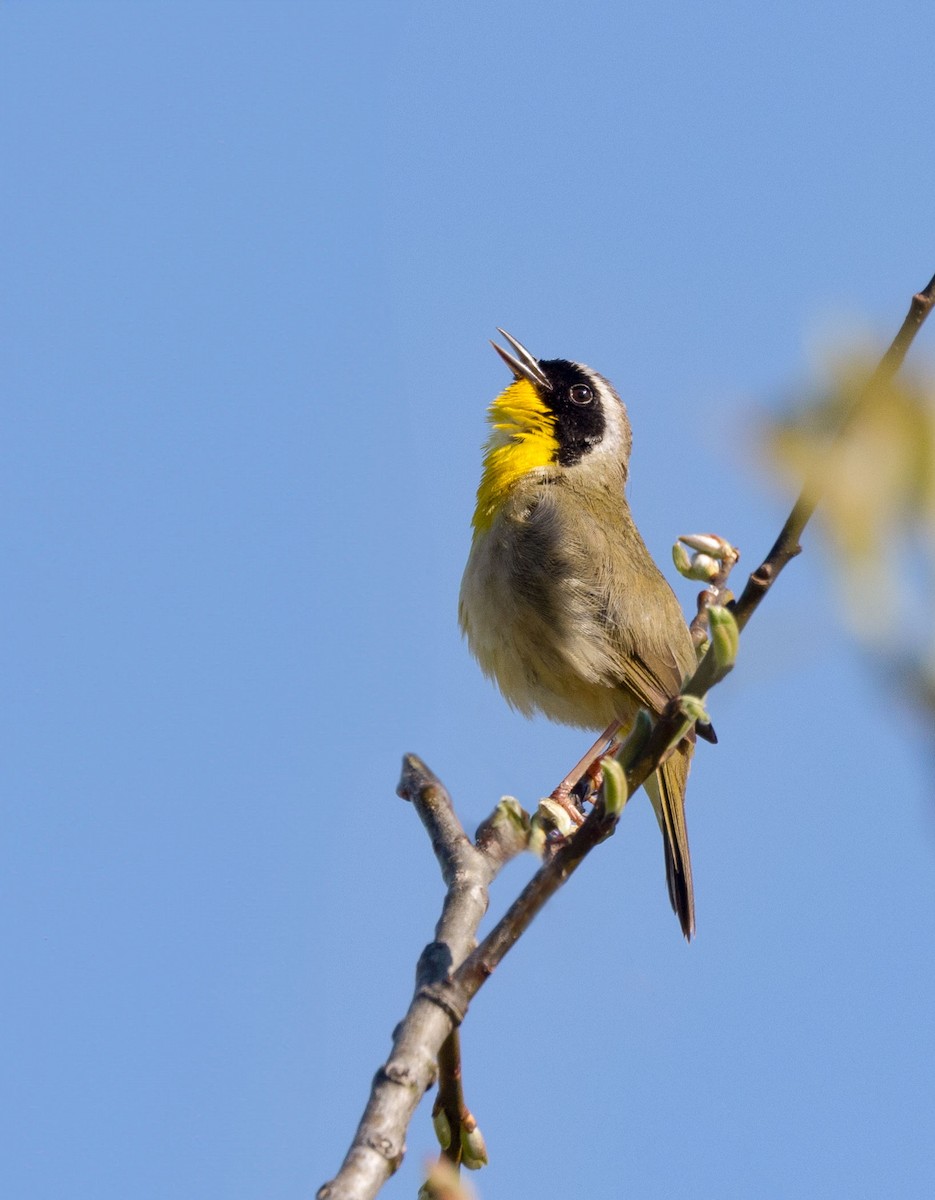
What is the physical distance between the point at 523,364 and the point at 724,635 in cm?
544

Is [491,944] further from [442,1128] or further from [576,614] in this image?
[576,614]

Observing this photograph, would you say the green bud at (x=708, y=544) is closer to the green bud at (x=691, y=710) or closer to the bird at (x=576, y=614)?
the green bud at (x=691, y=710)

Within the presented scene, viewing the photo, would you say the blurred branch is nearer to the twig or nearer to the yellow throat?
the twig

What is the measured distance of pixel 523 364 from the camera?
22.6ft

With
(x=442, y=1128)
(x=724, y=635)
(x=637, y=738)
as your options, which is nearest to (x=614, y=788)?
(x=637, y=738)

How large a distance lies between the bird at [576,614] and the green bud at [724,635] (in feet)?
11.1

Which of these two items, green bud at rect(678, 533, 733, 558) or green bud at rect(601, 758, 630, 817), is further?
green bud at rect(678, 533, 733, 558)

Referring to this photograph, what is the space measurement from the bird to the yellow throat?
0.04ft

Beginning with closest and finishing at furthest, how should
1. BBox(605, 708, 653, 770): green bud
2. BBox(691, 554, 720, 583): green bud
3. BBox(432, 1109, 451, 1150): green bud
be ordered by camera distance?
BBox(605, 708, 653, 770): green bud < BBox(432, 1109, 451, 1150): green bud < BBox(691, 554, 720, 583): green bud

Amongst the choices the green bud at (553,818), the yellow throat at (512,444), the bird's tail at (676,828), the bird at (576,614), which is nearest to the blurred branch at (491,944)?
the green bud at (553,818)

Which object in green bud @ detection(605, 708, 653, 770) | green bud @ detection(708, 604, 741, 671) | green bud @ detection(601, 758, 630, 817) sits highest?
green bud @ detection(708, 604, 741, 671)

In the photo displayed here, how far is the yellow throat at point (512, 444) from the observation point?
616cm

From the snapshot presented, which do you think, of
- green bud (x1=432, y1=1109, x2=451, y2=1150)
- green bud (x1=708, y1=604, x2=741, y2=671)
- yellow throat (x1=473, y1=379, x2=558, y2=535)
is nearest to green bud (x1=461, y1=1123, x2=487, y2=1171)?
green bud (x1=432, y1=1109, x2=451, y2=1150)

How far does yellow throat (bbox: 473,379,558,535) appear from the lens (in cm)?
616
